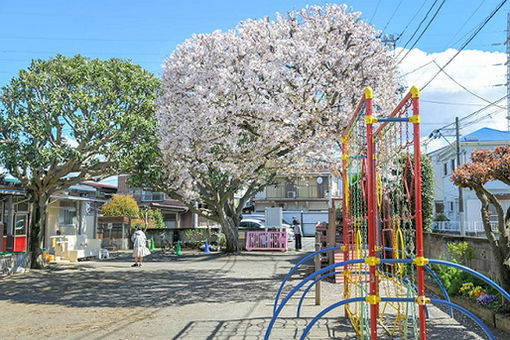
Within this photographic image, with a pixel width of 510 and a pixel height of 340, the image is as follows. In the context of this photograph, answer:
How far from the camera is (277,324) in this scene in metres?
7.51

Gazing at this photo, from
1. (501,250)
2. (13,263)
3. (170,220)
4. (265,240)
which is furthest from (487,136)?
(13,263)

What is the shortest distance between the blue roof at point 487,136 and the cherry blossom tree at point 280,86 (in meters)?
23.7

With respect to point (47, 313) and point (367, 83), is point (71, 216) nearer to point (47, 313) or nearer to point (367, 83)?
point (47, 313)

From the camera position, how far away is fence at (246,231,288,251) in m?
23.4

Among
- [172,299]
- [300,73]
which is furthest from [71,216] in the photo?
[300,73]

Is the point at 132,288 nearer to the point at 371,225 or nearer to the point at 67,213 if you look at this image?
the point at 371,225

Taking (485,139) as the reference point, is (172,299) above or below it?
below

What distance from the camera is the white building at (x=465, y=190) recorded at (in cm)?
3040

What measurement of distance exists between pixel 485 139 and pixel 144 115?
27.5 meters

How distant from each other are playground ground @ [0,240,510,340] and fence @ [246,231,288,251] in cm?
775

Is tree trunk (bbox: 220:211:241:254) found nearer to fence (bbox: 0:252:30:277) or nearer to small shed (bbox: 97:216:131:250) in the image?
small shed (bbox: 97:216:131:250)

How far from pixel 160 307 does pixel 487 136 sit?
3229cm

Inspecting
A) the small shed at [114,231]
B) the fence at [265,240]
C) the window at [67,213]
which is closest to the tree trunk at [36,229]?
the window at [67,213]

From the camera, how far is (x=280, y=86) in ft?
37.0
